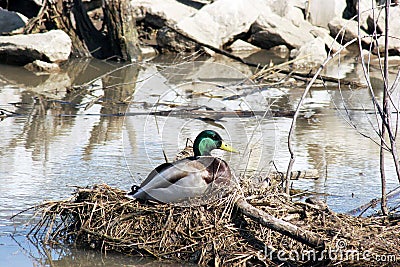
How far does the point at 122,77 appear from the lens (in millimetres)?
10219

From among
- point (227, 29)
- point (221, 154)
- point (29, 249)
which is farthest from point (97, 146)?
point (227, 29)

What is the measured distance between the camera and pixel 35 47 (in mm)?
10406

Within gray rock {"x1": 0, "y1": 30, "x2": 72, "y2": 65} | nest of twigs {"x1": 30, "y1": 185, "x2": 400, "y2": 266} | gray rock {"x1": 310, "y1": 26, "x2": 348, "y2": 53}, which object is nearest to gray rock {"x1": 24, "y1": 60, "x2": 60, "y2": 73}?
gray rock {"x1": 0, "y1": 30, "x2": 72, "y2": 65}

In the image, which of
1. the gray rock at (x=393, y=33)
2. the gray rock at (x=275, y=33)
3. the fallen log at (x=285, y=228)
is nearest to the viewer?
the fallen log at (x=285, y=228)

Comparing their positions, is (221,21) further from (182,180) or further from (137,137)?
(182,180)

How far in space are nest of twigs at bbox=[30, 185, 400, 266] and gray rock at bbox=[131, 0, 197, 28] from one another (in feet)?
27.9

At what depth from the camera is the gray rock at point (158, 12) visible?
12.6m

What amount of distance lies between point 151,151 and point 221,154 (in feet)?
1.95

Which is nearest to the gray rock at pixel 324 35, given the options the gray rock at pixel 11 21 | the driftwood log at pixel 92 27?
the driftwood log at pixel 92 27

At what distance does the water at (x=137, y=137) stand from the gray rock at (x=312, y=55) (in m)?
1.06

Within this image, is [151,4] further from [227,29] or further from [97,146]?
[97,146]

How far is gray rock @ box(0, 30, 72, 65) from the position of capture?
1047cm

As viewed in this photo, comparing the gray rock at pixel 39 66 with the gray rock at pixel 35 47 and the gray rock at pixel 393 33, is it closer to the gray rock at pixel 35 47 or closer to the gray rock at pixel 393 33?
the gray rock at pixel 35 47

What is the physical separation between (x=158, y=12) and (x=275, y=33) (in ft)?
6.54
